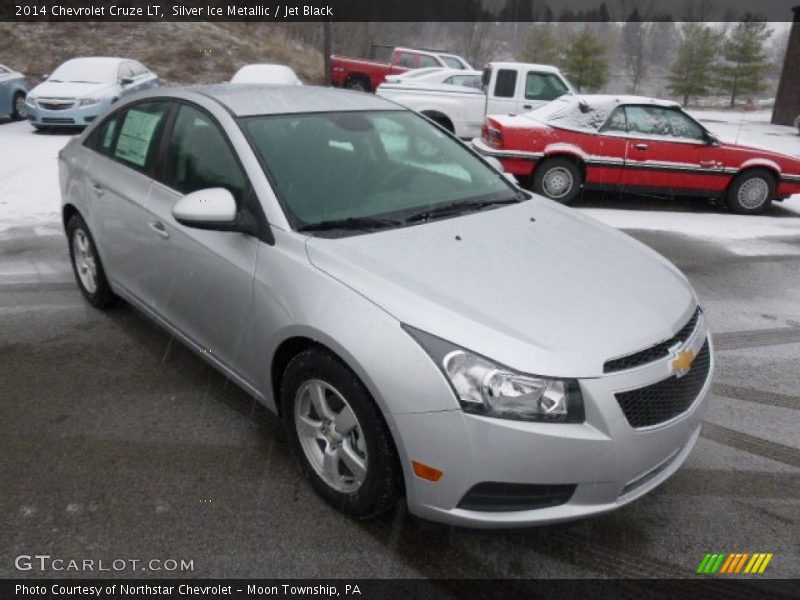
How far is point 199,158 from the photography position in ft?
10.9

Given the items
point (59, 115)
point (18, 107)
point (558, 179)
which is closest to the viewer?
point (558, 179)

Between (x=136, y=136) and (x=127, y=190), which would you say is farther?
(x=136, y=136)

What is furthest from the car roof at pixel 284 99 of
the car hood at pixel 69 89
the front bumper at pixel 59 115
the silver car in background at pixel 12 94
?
the silver car in background at pixel 12 94

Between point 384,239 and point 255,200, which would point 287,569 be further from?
point 255,200

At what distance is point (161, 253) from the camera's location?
11.3 ft

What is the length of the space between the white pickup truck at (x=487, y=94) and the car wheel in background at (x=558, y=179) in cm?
356

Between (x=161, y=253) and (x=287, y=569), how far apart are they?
1.84 metres

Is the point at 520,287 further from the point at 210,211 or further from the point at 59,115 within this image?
the point at 59,115

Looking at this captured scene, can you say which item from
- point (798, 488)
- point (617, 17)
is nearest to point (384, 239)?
point (798, 488)

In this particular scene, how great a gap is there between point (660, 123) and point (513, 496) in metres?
7.66

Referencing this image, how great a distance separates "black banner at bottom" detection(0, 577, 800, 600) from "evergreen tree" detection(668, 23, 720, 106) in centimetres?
3686

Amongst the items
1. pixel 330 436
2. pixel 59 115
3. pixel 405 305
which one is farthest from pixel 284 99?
pixel 59 115

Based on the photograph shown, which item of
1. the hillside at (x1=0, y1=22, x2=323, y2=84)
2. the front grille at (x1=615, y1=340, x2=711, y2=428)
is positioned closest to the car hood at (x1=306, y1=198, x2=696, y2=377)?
the front grille at (x1=615, y1=340, x2=711, y2=428)

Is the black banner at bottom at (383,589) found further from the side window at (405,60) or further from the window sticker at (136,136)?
the side window at (405,60)
